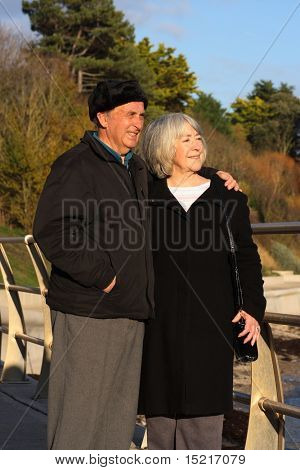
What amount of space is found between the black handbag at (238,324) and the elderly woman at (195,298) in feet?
0.06

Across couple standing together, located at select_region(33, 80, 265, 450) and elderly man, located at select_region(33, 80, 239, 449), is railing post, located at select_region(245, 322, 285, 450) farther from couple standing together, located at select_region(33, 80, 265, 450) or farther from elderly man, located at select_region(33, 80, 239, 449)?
elderly man, located at select_region(33, 80, 239, 449)

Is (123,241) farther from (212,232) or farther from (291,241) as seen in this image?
(291,241)

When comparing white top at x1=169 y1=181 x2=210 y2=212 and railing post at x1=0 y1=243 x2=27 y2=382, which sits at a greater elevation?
white top at x1=169 y1=181 x2=210 y2=212

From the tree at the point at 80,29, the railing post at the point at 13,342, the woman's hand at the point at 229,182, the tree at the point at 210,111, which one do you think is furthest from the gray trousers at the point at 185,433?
the tree at the point at 210,111

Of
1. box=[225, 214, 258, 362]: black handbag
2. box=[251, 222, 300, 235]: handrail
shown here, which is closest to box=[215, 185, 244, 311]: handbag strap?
box=[225, 214, 258, 362]: black handbag

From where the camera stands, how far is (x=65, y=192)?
3.56 meters

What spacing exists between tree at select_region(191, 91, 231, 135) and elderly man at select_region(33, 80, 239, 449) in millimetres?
67208

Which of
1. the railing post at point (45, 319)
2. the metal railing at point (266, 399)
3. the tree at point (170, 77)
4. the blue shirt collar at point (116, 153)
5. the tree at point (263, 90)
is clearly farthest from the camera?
the tree at point (263, 90)

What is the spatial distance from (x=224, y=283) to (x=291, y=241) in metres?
2.61

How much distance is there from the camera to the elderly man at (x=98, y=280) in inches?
140

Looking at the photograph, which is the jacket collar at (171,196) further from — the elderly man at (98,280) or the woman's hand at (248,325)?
the woman's hand at (248,325)

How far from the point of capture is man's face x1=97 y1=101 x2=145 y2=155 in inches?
146

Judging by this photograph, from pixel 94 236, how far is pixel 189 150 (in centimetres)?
53
